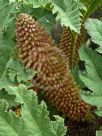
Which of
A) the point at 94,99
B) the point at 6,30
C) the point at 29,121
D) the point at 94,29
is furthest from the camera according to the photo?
the point at 6,30

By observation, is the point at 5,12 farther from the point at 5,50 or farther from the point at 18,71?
the point at 18,71

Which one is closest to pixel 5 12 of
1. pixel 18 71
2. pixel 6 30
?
pixel 6 30

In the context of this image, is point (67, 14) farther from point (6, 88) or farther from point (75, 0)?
point (6, 88)

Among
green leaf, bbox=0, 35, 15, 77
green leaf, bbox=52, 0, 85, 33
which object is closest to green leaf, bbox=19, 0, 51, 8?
green leaf, bbox=52, 0, 85, 33

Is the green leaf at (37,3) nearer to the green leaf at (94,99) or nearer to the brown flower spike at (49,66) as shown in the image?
the brown flower spike at (49,66)

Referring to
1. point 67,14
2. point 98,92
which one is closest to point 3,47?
point 67,14

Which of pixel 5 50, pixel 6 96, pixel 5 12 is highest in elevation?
pixel 5 12

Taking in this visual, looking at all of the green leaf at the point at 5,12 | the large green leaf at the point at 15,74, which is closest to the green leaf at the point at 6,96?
the large green leaf at the point at 15,74
